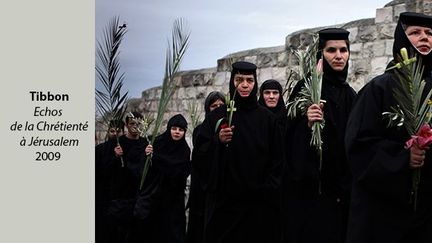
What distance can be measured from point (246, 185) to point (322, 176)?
0.88 metres

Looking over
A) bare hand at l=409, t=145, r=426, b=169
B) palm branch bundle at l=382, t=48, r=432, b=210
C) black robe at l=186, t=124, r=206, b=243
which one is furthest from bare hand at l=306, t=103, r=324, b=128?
black robe at l=186, t=124, r=206, b=243

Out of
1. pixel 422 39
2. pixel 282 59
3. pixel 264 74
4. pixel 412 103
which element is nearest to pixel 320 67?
pixel 422 39

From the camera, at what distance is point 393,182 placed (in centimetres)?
342

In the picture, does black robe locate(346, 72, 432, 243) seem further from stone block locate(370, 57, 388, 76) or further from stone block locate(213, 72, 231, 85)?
stone block locate(213, 72, 231, 85)

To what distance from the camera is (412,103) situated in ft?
11.3

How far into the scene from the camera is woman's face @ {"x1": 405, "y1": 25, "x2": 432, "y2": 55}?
12.1ft

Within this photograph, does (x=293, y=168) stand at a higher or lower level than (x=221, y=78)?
lower

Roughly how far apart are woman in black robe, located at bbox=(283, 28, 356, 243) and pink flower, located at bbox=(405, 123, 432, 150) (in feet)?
4.23

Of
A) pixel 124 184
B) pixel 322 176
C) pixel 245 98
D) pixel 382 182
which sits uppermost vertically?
pixel 245 98

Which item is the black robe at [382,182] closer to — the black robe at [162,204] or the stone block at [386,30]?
the black robe at [162,204]

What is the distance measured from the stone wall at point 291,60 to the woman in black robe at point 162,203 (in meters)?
1.80

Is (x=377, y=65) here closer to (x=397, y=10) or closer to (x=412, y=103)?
(x=397, y=10)

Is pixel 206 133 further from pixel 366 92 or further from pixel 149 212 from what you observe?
pixel 366 92
